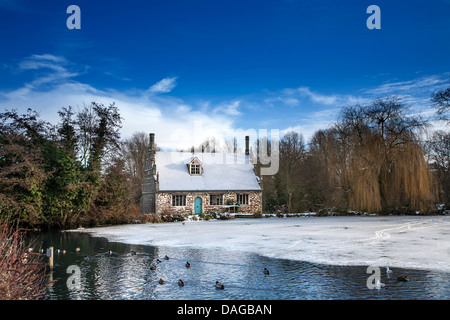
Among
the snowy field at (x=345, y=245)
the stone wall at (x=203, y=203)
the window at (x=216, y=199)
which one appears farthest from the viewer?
the window at (x=216, y=199)

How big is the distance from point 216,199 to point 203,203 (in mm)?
1490

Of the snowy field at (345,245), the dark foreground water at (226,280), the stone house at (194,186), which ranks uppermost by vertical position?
the stone house at (194,186)

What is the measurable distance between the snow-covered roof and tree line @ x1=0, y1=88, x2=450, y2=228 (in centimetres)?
578

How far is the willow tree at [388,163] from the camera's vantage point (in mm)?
27906

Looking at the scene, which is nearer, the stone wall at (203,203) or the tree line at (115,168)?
the tree line at (115,168)

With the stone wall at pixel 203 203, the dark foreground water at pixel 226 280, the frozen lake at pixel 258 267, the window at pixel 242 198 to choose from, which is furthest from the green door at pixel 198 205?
the dark foreground water at pixel 226 280

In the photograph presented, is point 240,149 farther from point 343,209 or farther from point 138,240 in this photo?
point 138,240

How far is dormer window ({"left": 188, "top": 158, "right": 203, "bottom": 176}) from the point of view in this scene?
3653 centimetres

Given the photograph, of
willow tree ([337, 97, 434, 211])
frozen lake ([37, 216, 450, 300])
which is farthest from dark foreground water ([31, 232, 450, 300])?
willow tree ([337, 97, 434, 211])

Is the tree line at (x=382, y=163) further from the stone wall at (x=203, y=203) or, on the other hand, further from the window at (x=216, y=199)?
the window at (x=216, y=199)

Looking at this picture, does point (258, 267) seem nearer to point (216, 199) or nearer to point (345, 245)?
point (345, 245)

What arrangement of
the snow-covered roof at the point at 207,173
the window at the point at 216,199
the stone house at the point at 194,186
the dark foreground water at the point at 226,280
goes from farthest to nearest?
1. the window at the point at 216,199
2. the snow-covered roof at the point at 207,173
3. the stone house at the point at 194,186
4. the dark foreground water at the point at 226,280

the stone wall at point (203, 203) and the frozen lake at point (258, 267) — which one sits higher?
the stone wall at point (203, 203)
